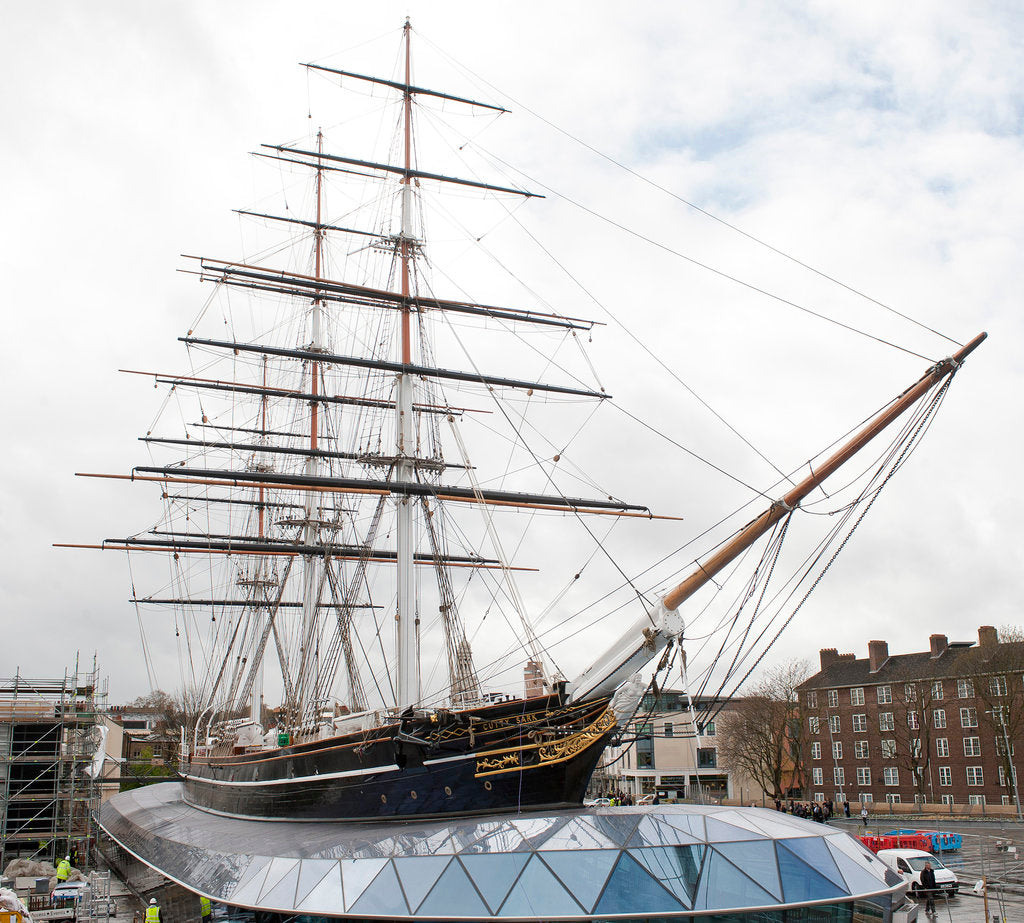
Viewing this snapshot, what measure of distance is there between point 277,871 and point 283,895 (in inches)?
43.3

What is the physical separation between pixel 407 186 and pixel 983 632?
128 ft

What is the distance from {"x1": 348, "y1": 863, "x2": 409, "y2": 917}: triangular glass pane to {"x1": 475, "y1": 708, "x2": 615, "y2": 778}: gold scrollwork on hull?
5.36 meters

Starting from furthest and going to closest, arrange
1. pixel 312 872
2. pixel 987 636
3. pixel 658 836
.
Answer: pixel 987 636 → pixel 312 872 → pixel 658 836

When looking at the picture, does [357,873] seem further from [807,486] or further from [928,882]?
[928,882]

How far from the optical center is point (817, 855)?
1358 centimetres

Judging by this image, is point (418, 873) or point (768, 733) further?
point (768, 733)

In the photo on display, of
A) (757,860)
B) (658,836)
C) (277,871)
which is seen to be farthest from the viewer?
(277,871)

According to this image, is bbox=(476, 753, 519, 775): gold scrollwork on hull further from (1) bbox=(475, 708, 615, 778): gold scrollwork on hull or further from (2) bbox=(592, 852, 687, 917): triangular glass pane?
(2) bbox=(592, 852, 687, 917): triangular glass pane

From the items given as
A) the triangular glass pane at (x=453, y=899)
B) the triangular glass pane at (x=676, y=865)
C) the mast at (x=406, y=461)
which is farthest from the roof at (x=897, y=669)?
the triangular glass pane at (x=453, y=899)

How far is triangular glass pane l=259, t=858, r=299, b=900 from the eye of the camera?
47.3 feet

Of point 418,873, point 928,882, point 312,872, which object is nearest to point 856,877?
point 418,873

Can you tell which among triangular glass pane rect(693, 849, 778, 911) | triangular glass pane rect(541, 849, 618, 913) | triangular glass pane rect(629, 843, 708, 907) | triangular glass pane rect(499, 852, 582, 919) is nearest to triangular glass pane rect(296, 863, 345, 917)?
triangular glass pane rect(499, 852, 582, 919)

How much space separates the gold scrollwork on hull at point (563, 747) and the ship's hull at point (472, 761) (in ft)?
0.07

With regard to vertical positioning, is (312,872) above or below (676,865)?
below
